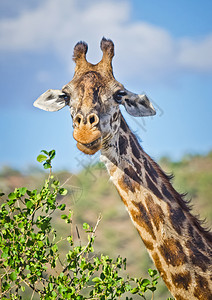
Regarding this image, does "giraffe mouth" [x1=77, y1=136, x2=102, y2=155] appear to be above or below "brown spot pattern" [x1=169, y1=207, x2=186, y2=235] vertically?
above

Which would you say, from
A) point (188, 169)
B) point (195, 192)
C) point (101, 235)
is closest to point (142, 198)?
point (101, 235)

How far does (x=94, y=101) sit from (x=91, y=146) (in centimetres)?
58

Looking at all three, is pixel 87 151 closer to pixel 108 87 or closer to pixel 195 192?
pixel 108 87

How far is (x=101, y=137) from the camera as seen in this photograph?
5.45 metres

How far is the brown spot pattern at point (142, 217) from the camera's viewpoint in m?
5.29

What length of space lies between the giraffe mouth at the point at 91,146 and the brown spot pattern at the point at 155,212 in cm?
87

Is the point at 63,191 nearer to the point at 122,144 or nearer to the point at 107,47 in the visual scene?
the point at 122,144

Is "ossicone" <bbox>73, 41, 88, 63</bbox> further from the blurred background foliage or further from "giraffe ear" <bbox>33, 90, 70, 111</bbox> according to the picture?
the blurred background foliage

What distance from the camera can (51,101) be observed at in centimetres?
655

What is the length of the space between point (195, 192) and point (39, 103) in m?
16.0

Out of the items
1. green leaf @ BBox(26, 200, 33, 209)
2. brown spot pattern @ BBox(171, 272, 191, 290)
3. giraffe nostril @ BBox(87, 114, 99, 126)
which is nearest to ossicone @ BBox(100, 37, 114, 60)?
giraffe nostril @ BBox(87, 114, 99, 126)

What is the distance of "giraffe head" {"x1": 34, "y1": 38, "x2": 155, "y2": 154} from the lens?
5.25 metres

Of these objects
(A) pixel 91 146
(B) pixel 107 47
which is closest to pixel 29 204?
(A) pixel 91 146

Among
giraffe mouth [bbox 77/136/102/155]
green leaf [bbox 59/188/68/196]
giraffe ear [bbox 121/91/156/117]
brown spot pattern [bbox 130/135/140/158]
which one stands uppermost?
giraffe ear [bbox 121/91/156/117]
